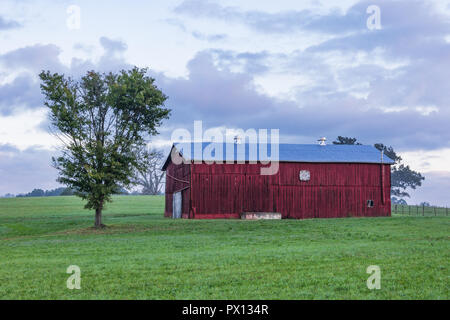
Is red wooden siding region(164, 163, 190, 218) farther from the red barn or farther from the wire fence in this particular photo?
the wire fence

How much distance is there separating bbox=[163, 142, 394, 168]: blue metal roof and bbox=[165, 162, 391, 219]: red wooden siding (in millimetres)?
653

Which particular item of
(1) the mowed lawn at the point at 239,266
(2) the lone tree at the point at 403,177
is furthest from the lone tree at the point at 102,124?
(2) the lone tree at the point at 403,177

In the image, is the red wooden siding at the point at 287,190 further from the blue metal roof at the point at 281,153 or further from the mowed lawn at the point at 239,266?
the mowed lawn at the point at 239,266

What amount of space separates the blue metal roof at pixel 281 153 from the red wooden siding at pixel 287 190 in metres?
0.65

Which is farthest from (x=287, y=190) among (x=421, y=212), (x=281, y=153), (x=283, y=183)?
(x=421, y=212)

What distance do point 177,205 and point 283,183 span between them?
11434 mm

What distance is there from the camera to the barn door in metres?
51.5

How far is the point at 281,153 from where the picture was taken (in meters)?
50.2

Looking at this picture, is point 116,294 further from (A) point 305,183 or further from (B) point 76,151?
(A) point 305,183

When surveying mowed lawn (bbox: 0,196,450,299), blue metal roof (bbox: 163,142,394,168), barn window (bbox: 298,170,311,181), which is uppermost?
blue metal roof (bbox: 163,142,394,168)

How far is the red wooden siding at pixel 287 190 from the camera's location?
1850 inches

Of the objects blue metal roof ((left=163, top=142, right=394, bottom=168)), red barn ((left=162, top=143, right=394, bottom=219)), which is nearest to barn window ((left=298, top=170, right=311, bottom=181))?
red barn ((left=162, top=143, right=394, bottom=219))

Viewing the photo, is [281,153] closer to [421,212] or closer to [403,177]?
[421,212]

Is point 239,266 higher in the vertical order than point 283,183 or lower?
lower
